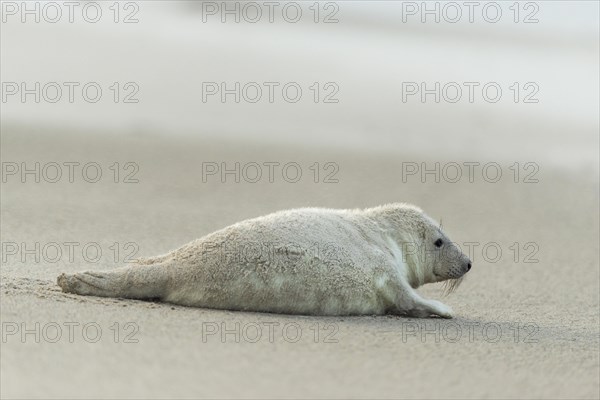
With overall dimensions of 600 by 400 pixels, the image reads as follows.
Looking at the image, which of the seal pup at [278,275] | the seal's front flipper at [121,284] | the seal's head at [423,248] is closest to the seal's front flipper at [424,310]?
the seal pup at [278,275]

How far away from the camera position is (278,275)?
557 cm

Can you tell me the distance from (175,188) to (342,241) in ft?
13.9

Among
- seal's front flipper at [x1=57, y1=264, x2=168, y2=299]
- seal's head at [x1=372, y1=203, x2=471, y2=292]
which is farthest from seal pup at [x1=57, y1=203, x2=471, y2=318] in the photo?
seal's head at [x1=372, y1=203, x2=471, y2=292]

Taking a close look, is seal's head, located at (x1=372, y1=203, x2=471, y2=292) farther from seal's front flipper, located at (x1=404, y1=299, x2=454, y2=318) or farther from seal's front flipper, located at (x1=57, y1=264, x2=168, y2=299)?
seal's front flipper, located at (x1=57, y1=264, x2=168, y2=299)

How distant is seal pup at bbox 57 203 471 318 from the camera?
5562 millimetres

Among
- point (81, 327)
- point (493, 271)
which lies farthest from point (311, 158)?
point (81, 327)

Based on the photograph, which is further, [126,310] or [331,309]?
[331,309]

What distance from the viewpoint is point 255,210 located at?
954 centimetres

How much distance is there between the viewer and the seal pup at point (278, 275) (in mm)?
5562

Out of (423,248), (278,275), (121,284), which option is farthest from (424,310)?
(121,284)

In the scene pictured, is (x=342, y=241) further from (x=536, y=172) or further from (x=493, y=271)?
(x=536, y=172)

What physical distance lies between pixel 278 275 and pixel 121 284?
2.62ft

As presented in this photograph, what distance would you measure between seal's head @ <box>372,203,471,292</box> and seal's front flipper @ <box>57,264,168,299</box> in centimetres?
146

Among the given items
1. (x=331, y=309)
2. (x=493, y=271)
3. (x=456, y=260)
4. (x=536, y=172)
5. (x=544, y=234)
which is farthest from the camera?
(x=536, y=172)
